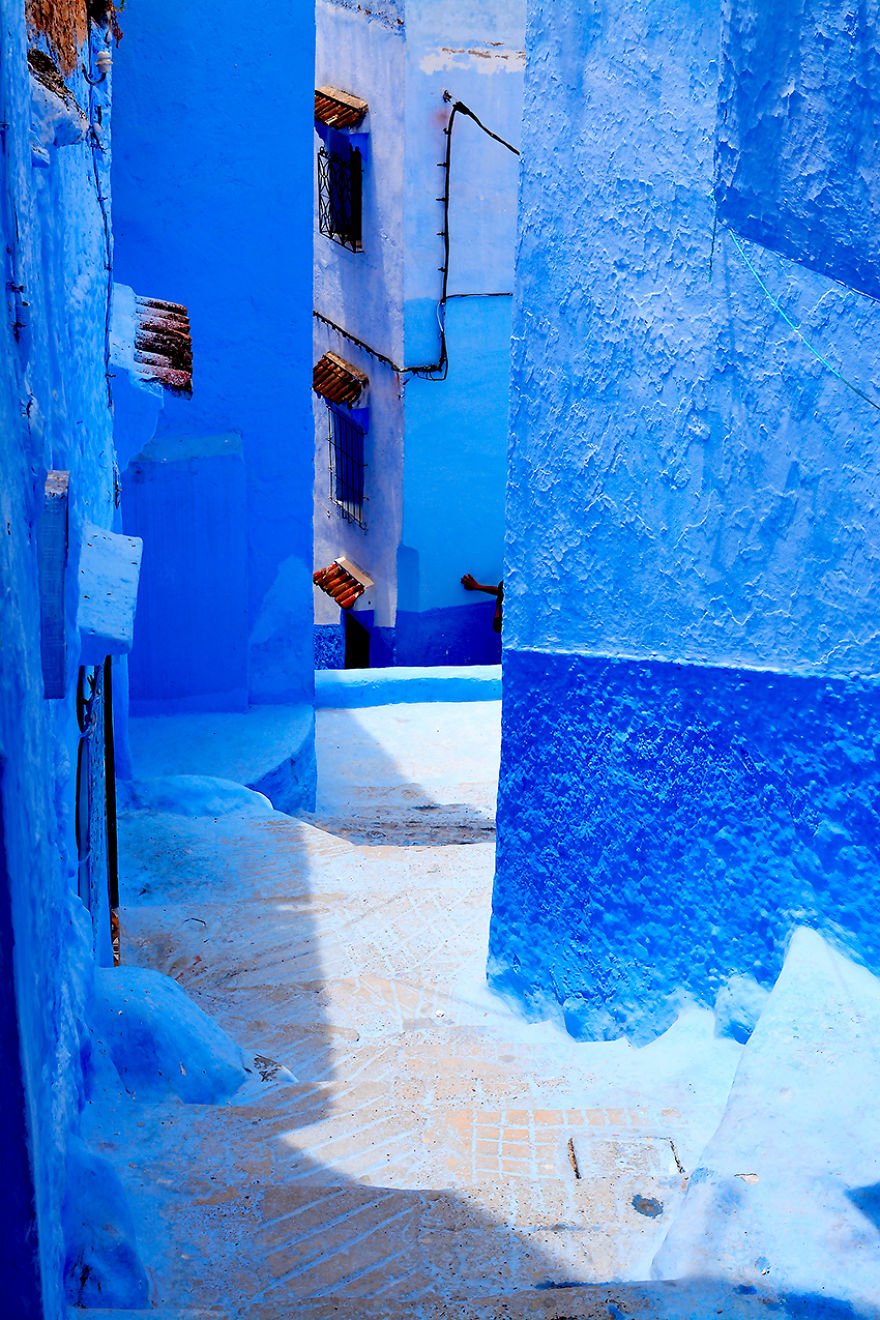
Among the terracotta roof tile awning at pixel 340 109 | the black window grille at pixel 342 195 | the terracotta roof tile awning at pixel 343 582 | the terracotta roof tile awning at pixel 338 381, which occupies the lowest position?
the terracotta roof tile awning at pixel 343 582

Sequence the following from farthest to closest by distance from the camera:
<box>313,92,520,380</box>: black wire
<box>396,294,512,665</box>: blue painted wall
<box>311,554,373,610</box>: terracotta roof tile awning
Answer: <box>311,554,373,610</box>: terracotta roof tile awning → <box>396,294,512,665</box>: blue painted wall → <box>313,92,520,380</box>: black wire

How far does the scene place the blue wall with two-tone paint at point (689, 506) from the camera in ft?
14.7

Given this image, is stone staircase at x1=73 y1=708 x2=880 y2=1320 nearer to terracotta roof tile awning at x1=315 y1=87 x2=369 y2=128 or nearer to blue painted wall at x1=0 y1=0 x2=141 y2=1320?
blue painted wall at x1=0 y1=0 x2=141 y2=1320

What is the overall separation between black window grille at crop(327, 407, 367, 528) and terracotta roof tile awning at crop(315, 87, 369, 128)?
352 centimetres

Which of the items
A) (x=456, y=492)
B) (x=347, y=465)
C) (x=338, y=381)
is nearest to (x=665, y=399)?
(x=456, y=492)

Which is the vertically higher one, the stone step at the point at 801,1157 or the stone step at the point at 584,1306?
the stone step at the point at 584,1306

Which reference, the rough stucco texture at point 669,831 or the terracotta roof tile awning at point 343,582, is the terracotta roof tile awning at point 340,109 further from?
the rough stucco texture at point 669,831

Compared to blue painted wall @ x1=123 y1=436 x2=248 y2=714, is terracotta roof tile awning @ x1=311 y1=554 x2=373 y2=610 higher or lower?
lower

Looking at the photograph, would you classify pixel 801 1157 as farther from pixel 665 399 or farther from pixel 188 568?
pixel 188 568

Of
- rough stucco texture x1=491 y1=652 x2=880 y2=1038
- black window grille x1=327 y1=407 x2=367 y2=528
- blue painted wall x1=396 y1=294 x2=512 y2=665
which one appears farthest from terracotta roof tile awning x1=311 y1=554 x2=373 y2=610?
rough stucco texture x1=491 y1=652 x2=880 y2=1038

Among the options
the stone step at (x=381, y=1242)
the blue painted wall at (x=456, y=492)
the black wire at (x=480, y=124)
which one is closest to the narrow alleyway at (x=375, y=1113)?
the stone step at (x=381, y=1242)

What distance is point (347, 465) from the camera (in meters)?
19.5

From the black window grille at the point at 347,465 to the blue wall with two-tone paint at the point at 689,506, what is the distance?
13.5 m

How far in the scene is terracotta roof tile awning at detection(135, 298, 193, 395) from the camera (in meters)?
6.59
